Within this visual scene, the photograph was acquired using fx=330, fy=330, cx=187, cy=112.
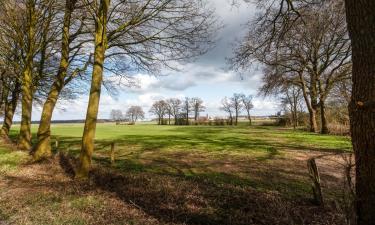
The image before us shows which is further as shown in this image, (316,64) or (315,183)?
(316,64)

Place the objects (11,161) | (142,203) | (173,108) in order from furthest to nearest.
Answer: (173,108) → (11,161) → (142,203)

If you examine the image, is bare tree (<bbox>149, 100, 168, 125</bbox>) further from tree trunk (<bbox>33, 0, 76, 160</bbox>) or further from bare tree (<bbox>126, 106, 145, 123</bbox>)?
tree trunk (<bbox>33, 0, 76, 160</bbox>)

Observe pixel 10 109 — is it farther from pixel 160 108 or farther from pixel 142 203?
pixel 160 108

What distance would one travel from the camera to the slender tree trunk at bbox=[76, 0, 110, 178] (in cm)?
1087

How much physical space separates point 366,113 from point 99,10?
9677mm

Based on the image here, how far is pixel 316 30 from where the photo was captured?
30.7 metres

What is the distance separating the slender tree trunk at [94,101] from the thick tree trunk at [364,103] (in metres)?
8.55

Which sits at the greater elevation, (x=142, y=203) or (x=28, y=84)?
(x=28, y=84)

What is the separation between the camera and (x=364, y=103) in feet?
14.1

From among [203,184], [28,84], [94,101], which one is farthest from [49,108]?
[203,184]

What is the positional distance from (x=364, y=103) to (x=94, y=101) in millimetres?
8904

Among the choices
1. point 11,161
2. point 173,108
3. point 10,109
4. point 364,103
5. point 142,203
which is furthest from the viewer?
point 173,108

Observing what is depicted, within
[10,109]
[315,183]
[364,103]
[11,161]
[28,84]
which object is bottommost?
[11,161]

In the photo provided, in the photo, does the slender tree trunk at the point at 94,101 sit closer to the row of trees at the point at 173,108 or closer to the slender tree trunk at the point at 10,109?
the slender tree trunk at the point at 10,109
